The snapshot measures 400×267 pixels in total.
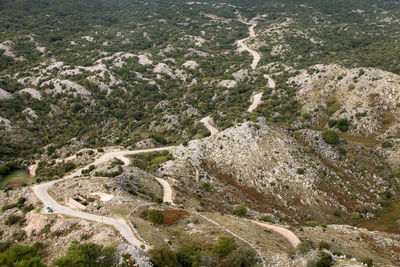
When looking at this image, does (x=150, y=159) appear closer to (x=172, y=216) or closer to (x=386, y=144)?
(x=172, y=216)

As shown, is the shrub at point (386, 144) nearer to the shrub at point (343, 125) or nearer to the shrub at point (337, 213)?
the shrub at point (343, 125)

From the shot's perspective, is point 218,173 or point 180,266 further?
point 218,173

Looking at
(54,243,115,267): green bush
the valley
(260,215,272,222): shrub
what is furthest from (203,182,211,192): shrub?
(54,243,115,267): green bush

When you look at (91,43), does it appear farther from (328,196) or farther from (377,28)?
(377,28)

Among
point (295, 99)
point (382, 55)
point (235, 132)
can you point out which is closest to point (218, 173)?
point (235, 132)

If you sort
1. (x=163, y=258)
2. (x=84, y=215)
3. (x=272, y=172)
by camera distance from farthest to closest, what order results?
(x=272, y=172) → (x=84, y=215) → (x=163, y=258)

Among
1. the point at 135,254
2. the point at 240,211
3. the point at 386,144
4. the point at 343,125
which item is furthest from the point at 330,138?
the point at 135,254
